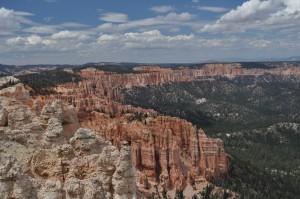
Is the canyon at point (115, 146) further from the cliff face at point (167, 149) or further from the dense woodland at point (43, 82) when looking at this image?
the dense woodland at point (43, 82)

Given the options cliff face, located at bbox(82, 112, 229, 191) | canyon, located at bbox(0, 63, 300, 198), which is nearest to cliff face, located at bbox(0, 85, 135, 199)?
canyon, located at bbox(0, 63, 300, 198)

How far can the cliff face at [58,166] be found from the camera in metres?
15.2

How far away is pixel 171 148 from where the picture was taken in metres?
64.9

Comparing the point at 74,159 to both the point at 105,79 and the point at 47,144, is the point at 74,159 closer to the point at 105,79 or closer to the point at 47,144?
the point at 47,144

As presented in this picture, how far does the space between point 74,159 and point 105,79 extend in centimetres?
18109

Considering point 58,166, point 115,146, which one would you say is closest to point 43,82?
point 115,146

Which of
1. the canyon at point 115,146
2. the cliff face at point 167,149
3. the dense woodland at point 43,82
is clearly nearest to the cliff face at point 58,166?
the canyon at point 115,146

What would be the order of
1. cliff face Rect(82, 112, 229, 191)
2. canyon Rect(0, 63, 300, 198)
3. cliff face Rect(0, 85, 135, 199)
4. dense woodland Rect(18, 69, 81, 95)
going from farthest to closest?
dense woodland Rect(18, 69, 81, 95) < cliff face Rect(82, 112, 229, 191) < canyon Rect(0, 63, 300, 198) < cliff face Rect(0, 85, 135, 199)

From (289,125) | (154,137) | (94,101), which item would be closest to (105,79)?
(289,125)

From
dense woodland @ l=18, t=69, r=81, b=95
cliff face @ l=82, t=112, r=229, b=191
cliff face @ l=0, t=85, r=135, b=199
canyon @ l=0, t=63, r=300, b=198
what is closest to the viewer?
cliff face @ l=0, t=85, r=135, b=199

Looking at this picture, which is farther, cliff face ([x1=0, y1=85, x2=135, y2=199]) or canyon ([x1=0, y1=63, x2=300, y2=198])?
canyon ([x1=0, y1=63, x2=300, y2=198])

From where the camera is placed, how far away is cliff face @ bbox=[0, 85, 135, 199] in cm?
1522

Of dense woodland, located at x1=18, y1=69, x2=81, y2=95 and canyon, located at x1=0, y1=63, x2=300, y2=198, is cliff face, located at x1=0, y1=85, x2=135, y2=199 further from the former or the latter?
dense woodland, located at x1=18, y1=69, x2=81, y2=95

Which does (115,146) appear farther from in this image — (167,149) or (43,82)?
(43,82)
